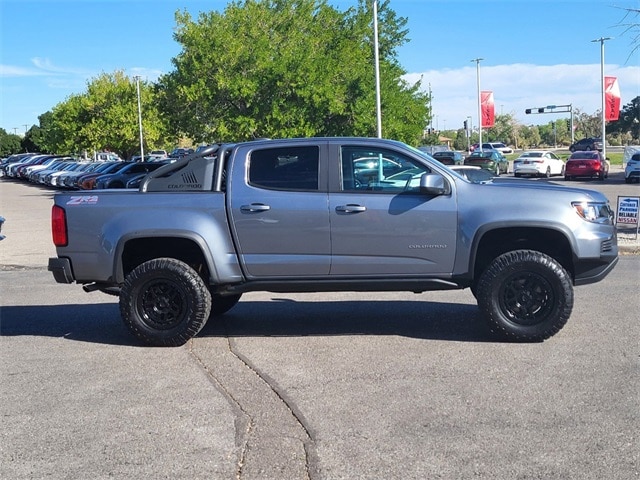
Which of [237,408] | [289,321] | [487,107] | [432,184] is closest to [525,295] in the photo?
[432,184]

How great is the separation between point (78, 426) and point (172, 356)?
1.86 metres

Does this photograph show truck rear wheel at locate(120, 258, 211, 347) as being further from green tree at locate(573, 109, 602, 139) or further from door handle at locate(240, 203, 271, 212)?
green tree at locate(573, 109, 602, 139)

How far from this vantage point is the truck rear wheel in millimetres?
7305

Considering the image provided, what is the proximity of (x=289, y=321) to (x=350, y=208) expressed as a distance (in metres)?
1.92

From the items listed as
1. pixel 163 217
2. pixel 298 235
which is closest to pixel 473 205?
pixel 298 235

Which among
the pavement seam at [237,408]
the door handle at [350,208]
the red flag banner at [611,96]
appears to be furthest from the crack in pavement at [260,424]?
the red flag banner at [611,96]

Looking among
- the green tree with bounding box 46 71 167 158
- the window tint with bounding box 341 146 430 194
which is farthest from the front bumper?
the green tree with bounding box 46 71 167 158

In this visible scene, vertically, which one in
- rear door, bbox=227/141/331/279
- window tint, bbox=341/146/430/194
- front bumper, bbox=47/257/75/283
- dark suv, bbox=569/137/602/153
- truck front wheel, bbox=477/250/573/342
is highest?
dark suv, bbox=569/137/602/153

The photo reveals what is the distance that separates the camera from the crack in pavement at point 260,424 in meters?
4.52

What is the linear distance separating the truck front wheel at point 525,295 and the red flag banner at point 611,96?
45.3 m

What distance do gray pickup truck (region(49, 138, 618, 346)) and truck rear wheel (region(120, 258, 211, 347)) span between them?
1 centimetres

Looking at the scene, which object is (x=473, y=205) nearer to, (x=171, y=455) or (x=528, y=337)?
(x=528, y=337)

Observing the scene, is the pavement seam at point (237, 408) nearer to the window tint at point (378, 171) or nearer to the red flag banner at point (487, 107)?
the window tint at point (378, 171)

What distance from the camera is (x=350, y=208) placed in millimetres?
7141
